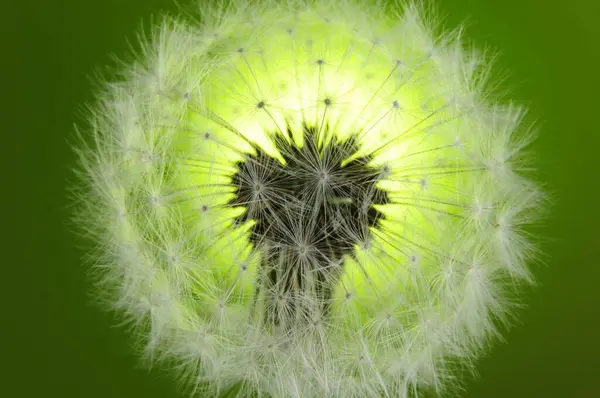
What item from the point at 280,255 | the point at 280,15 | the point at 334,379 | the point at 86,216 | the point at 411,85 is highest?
the point at 280,15

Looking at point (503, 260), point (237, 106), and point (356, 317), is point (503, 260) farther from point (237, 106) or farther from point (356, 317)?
point (237, 106)

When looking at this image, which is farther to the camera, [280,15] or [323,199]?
[280,15]

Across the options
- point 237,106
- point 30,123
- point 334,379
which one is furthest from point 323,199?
point 30,123

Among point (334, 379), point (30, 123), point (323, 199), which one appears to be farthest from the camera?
point (30, 123)

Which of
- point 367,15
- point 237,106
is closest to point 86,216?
point 237,106

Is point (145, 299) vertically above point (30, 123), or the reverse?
point (30, 123)

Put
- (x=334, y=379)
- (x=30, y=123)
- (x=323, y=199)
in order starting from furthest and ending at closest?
1. (x=30, y=123)
2. (x=334, y=379)
3. (x=323, y=199)
